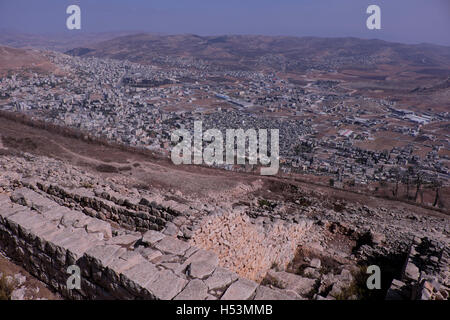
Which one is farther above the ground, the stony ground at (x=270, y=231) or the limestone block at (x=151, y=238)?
the limestone block at (x=151, y=238)

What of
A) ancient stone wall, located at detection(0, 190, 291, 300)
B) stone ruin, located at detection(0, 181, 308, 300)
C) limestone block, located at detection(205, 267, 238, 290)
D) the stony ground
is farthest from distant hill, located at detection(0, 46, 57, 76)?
limestone block, located at detection(205, 267, 238, 290)

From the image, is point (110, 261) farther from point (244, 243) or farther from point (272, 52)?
point (272, 52)

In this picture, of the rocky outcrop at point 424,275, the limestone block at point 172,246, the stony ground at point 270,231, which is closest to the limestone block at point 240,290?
the stony ground at point 270,231

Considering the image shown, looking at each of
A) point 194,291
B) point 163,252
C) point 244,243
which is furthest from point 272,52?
point 194,291

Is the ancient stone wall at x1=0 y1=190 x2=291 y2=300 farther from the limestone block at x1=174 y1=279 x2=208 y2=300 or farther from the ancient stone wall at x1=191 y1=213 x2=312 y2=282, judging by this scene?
the ancient stone wall at x1=191 y1=213 x2=312 y2=282

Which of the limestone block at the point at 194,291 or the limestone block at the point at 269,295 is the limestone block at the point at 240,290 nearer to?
the limestone block at the point at 269,295
